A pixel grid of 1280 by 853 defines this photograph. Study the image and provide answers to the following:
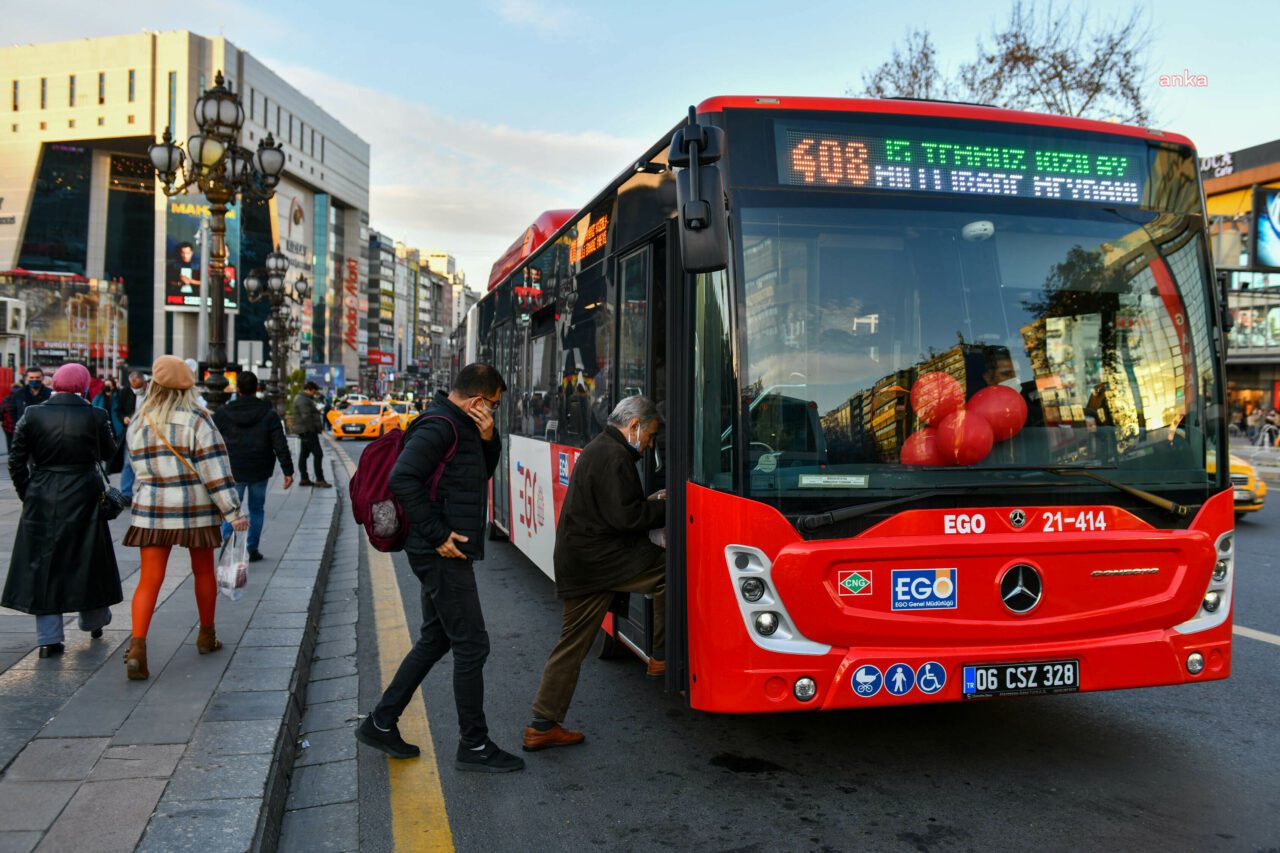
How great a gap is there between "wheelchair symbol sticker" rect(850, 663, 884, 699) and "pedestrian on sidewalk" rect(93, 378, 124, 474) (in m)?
4.42

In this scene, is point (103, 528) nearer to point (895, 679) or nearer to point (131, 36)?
point (895, 679)

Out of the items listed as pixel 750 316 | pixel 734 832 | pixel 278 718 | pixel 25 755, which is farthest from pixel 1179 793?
pixel 25 755

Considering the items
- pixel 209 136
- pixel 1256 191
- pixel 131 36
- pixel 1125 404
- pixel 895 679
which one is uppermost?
pixel 131 36

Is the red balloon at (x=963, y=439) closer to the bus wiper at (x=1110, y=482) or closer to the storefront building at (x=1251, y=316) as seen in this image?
the bus wiper at (x=1110, y=482)

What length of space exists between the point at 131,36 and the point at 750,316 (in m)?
113

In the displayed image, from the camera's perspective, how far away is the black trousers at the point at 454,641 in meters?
4.35

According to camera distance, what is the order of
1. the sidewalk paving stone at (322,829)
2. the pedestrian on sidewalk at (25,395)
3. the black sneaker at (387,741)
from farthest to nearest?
the pedestrian on sidewalk at (25,395)
the black sneaker at (387,741)
the sidewalk paving stone at (322,829)

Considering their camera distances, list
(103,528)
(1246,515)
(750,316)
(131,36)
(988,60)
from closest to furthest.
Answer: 1. (750,316)
2. (103,528)
3. (1246,515)
4. (988,60)
5. (131,36)

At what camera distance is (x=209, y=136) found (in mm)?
12742

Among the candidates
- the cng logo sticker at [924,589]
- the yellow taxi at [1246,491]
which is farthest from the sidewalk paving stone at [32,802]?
the yellow taxi at [1246,491]

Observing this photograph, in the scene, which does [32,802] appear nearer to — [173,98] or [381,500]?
[381,500]

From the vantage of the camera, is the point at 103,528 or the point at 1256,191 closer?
the point at 103,528

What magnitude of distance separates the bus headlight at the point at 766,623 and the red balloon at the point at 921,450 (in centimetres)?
81

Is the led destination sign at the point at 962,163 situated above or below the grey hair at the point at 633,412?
above
